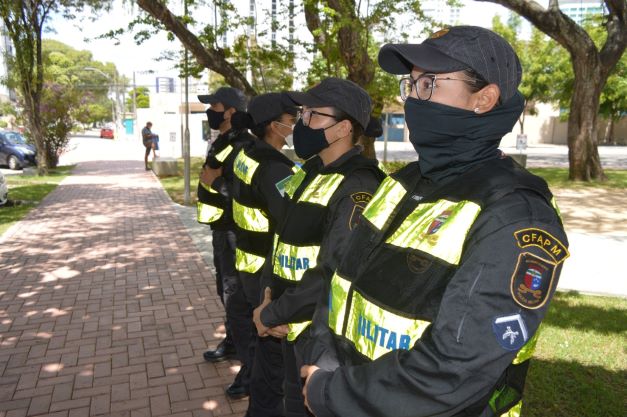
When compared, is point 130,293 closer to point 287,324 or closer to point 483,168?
point 287,324

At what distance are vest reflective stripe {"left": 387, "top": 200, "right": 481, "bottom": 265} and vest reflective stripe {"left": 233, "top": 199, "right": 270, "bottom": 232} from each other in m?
1.74

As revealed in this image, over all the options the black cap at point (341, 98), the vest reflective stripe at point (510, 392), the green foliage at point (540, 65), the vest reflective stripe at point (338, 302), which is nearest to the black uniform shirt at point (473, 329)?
the vest reflective stripe at point (510, 392)

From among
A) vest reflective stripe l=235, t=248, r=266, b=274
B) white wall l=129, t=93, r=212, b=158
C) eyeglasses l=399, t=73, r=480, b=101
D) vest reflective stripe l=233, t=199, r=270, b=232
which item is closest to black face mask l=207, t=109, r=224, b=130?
vest reflective stripe l=233, t=199, r=270, b=232

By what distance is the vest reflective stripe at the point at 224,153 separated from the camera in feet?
12.6

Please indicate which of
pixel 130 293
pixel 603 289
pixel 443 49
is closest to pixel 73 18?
pixel 130 293

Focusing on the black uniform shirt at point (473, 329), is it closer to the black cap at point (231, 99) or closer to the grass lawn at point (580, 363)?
the grass lawn at point (580, 363)

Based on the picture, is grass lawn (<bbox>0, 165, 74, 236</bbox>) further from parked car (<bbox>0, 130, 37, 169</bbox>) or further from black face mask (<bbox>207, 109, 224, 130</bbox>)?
black face mask (<bbox>207, 109, 224, 130</bbox>)

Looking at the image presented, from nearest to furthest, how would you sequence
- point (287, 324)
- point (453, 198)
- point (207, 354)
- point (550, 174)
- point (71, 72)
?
point (453, 198) < point (287, 324) < point (207, 354) < point (550, 174) < point (71, 72)

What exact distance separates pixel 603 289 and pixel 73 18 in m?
18.4

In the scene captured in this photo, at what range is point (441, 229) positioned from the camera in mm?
1341

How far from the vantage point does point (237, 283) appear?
3.76m

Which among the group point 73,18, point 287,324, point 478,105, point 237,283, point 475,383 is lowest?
point 237,283

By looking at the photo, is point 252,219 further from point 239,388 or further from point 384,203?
point 384,203

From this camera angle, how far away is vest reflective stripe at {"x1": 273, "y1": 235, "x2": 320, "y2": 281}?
2.34 m
